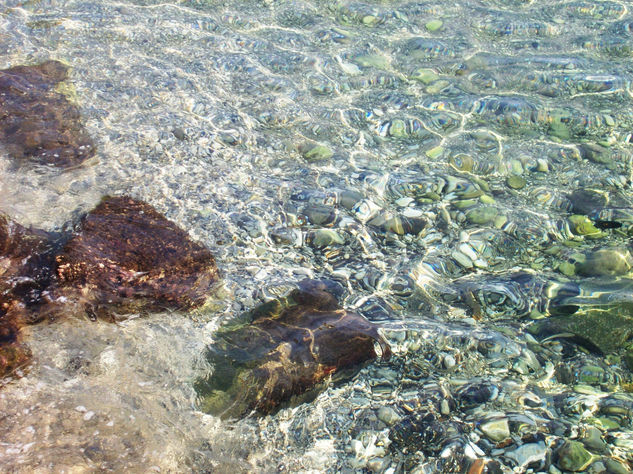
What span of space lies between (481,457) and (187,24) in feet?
16.9

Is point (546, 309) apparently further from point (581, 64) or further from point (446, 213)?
point (581, 64)

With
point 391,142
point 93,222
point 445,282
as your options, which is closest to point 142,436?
point 93,222

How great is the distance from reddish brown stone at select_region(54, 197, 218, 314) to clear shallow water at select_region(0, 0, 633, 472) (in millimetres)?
127

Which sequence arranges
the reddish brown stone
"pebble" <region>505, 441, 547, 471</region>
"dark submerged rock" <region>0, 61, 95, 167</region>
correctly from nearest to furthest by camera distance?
1. "pebble" <region>505, 441, 547, 471</region>
2. the reddish brown stone
3. "dark submerged rock" <region>0, 61, 95, 167</region>

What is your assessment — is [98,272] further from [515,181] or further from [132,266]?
[515,181]

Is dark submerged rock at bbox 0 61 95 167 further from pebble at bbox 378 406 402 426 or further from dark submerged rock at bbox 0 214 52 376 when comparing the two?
pebble at bbox 378 406 402 426

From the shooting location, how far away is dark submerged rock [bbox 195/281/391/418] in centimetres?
278

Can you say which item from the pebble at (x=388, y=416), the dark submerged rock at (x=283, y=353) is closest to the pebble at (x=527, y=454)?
the pebble at (x=388, y=416)

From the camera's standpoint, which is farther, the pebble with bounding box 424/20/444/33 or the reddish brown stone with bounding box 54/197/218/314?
the pebble with bounding box 424/20/444/33

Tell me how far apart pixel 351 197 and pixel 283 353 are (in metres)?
1.58

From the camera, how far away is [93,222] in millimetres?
3562

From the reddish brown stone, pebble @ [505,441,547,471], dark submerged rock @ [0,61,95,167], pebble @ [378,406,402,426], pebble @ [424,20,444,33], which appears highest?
pebble @ [424,20,444,33]

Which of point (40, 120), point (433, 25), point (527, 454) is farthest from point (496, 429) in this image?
point (433, 25)

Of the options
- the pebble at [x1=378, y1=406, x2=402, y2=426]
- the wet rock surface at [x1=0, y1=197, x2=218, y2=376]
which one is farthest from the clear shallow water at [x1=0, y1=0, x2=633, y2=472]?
the wet rock surface at [x1=0, y1=197, x2=218, y2=376]
